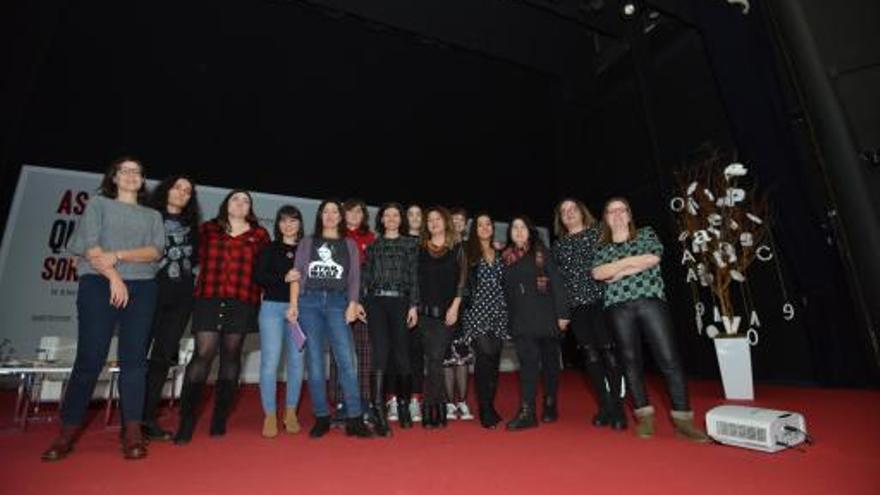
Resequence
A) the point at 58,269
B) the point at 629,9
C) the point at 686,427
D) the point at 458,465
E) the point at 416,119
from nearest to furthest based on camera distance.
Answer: the point at 458,465 → the point at 686,427 → the point at 58,269 → the point at 629,9 → the point at 416,119

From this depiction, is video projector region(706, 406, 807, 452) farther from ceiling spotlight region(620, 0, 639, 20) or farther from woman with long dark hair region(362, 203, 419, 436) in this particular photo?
ceiling spotlight region(620, 0, 639, 20)

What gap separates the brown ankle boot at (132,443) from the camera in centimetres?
204

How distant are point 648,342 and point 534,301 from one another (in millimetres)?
664

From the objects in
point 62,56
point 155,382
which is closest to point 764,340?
point 155,382

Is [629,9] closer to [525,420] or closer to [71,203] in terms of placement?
[525,420]

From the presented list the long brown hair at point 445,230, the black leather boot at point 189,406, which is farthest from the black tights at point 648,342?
the black leather boot at point 189,406

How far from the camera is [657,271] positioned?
2412mm

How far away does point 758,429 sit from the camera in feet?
6.55

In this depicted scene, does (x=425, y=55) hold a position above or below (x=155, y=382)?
above

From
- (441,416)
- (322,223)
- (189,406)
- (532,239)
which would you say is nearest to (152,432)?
(189,406)

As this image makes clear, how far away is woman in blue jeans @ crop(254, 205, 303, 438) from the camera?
2.64 meters

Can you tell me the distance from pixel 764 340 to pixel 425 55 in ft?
16.9

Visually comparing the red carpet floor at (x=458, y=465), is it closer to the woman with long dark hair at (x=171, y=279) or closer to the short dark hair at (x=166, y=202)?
the woman with long dark hair at (x=171, y=279)

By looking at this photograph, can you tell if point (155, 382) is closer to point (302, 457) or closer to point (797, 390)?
point (302, 457)
